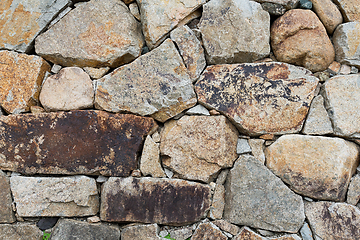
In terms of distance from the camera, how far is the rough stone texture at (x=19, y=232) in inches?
74.4

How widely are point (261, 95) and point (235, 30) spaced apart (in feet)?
1.96

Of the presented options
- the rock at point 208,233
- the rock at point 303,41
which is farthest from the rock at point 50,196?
the rock at point 303,41

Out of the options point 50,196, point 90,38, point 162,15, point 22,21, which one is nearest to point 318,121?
point 162,15

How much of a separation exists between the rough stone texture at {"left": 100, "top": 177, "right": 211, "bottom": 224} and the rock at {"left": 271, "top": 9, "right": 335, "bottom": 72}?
1.40 m

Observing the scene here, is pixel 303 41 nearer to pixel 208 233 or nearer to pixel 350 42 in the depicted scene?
pixel 350 42

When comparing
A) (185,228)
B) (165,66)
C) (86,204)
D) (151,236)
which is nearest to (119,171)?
(86,204)

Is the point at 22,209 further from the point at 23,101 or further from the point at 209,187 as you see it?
the point at 209,187

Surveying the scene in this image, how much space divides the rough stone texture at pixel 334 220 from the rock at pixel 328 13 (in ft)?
4.99

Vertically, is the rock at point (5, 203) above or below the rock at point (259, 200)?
above

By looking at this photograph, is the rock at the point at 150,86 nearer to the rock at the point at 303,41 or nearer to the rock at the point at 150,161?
the rock at the point at 150,161

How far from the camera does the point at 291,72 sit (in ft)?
6.51

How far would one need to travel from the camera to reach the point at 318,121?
193 centimetres

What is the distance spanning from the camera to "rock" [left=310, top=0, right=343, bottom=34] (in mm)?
2025

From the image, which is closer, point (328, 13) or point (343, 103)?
point (343, 103)
